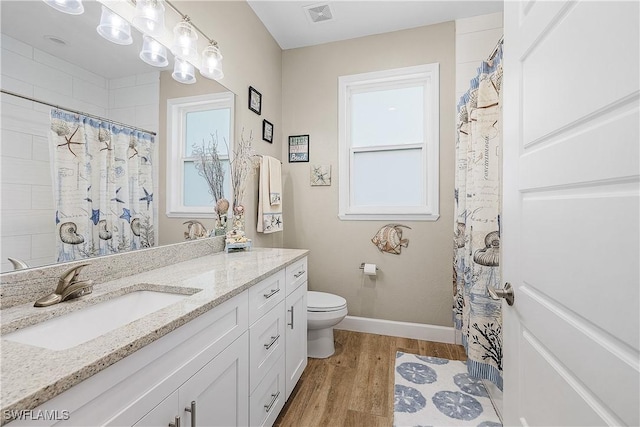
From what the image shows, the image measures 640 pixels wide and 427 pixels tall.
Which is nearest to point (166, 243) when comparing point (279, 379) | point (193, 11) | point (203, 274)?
point (203, 274)

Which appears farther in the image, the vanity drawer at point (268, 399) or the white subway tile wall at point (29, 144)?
the vanity drawer at point (268, 399)

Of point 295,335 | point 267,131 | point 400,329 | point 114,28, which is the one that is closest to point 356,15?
point 267,131

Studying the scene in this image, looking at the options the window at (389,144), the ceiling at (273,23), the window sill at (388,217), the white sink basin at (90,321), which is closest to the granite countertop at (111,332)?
the white sink basin at (90,321)

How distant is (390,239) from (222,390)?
6.09 feet

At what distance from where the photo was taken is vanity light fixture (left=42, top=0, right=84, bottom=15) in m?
0.99

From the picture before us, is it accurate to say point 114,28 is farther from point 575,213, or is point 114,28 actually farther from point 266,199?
point 575,213

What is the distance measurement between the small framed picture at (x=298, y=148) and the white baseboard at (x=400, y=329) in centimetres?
160

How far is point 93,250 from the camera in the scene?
1101 millimetres

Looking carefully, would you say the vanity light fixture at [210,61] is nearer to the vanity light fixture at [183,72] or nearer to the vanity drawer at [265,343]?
the vanity light fixture at [183,72]

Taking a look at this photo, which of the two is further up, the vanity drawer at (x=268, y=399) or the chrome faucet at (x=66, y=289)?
the chrome faucet at (x=66, y=289)

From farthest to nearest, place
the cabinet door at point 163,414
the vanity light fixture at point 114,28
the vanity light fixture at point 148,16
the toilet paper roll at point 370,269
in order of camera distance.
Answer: the toilet paper roll at point 370,269, the vanity light fixture at point 148,16, the vanity light fixture at point 114,28, the cabinet door at point 163,414

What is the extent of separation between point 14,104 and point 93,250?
54cm

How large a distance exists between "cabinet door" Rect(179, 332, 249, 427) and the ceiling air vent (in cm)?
237

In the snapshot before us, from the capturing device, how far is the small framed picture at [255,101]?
86.4 inches
